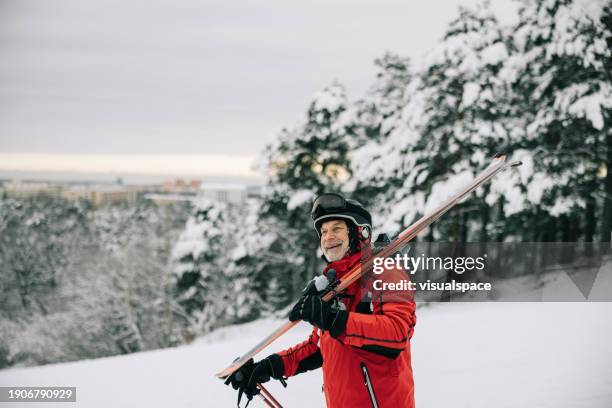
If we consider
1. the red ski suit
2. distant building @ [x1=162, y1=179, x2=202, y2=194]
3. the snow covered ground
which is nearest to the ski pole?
the red ski suit

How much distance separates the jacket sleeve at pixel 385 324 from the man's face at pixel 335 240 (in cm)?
32

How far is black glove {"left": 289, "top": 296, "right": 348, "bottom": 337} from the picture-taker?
2270 millimetres

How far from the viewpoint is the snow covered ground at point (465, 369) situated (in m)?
5.58

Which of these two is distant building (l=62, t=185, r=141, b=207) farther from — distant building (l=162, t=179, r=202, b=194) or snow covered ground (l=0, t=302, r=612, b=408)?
snow covered ground (l=0, t=302, r=612, b=408)

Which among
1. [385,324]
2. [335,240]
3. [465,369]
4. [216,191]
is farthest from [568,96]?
[216,191]

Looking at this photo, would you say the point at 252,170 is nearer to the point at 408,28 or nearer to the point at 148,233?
the point at 408,28

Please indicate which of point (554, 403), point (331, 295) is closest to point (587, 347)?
point (554, 403)

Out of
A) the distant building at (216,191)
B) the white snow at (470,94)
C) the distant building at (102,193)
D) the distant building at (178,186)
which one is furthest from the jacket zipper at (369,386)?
the distant building at (178,186)

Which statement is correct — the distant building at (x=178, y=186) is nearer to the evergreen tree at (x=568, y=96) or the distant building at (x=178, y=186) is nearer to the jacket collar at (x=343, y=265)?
the evergreen tree at (x=568, y=96)

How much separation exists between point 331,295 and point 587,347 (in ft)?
18.0

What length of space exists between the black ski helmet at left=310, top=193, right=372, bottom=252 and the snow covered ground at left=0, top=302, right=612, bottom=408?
11.7 ft

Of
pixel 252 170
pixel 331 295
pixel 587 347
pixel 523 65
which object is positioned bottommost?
pixel 587 347

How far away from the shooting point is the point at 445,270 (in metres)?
3.64

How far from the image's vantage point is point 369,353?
250cm
